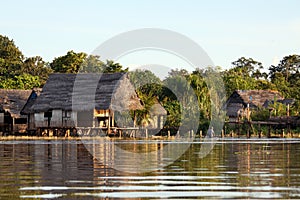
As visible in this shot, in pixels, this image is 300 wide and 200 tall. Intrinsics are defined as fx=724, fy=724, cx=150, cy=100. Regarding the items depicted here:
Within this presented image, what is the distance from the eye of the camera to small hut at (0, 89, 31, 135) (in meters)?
62.7

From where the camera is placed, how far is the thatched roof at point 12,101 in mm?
62594

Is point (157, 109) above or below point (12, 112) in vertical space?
above

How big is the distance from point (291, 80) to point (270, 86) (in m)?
13.3

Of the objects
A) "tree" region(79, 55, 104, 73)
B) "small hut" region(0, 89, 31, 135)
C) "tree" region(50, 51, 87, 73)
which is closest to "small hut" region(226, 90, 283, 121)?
"tree" region(79, 55, 104, 73)

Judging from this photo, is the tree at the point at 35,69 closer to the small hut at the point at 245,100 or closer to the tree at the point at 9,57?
the tree at the point at 9,57

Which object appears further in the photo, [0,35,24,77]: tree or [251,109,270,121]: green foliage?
[0,35,24,77]: tree

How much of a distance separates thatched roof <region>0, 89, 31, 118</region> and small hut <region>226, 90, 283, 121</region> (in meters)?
23.4

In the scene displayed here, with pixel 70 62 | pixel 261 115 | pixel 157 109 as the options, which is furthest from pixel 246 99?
pixel 70 62

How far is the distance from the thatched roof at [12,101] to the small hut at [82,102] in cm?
187

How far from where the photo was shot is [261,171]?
1392cm

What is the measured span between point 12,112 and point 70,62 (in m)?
15.3

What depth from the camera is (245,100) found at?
7650 cm

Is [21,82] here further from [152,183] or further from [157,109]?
[152,183]

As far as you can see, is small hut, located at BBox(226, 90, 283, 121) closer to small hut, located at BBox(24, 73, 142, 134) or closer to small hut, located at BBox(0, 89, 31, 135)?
small hut, located at BBox(24, 73, 142, 134)
